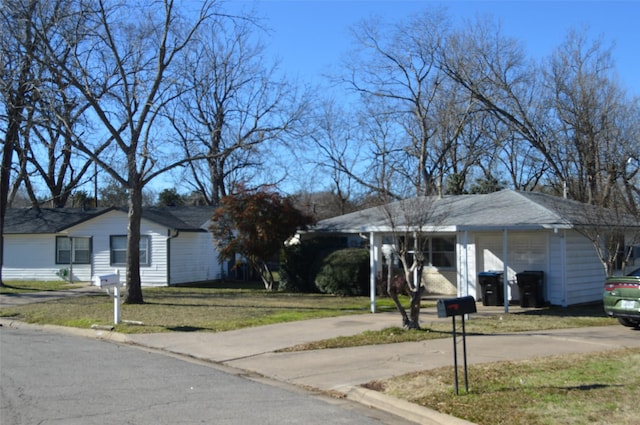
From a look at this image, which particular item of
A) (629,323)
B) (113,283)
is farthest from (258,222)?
(629,323)

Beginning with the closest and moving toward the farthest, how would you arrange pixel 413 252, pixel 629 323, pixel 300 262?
pixel 413 252 < pixel 629 323 < pixel 300 262

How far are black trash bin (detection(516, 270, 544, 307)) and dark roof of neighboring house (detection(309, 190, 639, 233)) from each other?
64.7 inches

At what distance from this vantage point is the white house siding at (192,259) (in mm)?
27719

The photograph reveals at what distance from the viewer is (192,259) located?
28.9 m

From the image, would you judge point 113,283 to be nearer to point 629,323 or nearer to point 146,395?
point 146,395

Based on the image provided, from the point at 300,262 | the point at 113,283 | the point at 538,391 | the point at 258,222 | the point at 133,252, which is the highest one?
the point at 258,222

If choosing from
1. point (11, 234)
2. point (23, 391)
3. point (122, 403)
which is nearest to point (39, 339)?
point (23, 391)

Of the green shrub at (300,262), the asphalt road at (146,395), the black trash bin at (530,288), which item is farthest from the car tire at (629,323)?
the green shrub at (300,262)

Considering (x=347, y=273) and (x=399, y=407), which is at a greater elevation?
(x=347, y=273)

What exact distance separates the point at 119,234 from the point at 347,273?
38.3 feet

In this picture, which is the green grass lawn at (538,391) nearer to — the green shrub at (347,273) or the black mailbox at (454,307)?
the black mailbox at (454,307)

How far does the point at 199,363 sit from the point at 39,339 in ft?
15.4

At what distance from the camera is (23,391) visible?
313 inches

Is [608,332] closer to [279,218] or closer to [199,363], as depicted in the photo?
[199,363]
